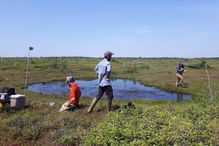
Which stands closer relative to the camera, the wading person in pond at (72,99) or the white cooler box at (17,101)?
the wading person in pond at (72,99)

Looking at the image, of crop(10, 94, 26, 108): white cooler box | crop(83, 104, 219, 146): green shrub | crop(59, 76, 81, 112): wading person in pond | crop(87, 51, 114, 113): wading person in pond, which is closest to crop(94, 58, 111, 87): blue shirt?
crop(87, 51, 114, 113): wading person in pond

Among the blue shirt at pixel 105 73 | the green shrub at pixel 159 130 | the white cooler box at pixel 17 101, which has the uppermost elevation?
the blue shirt at pixel 105 73

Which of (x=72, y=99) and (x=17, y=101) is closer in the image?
(x=72, y=99)

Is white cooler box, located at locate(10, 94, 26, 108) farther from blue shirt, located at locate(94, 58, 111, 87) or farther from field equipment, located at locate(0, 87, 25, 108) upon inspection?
blue shirt, located at locate(94, 58, 111, 87)

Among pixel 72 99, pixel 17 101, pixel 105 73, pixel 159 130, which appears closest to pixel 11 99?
pixel 17 101

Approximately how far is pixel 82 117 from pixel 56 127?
1.66 metres

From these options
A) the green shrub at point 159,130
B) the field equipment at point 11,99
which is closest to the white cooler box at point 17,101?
the field equipment at point 11,99

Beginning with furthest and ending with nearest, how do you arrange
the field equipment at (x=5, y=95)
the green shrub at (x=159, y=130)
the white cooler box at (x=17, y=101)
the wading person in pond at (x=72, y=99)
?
the field equipment at (x=5, y=95)
the white cooler box at (x=17, y=101)
the wading person in pond at (x=72, y=99)
the green shrub at (x=159, y=130)

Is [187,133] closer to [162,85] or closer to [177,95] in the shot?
[177,95]

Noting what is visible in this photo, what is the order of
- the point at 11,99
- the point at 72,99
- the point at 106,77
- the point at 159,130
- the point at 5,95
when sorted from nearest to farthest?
the point at 159,130 → the point at 106,77 → the point at 72,99 → the point at 11,99 → the point at 5,95

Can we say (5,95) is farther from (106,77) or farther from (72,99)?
(106,77)

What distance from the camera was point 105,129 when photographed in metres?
7.42

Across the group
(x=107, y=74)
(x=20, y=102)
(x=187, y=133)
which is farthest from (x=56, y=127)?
(x=187, y=133)

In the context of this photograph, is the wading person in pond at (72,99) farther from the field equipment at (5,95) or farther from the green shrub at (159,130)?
the green shrub at (159,130)
